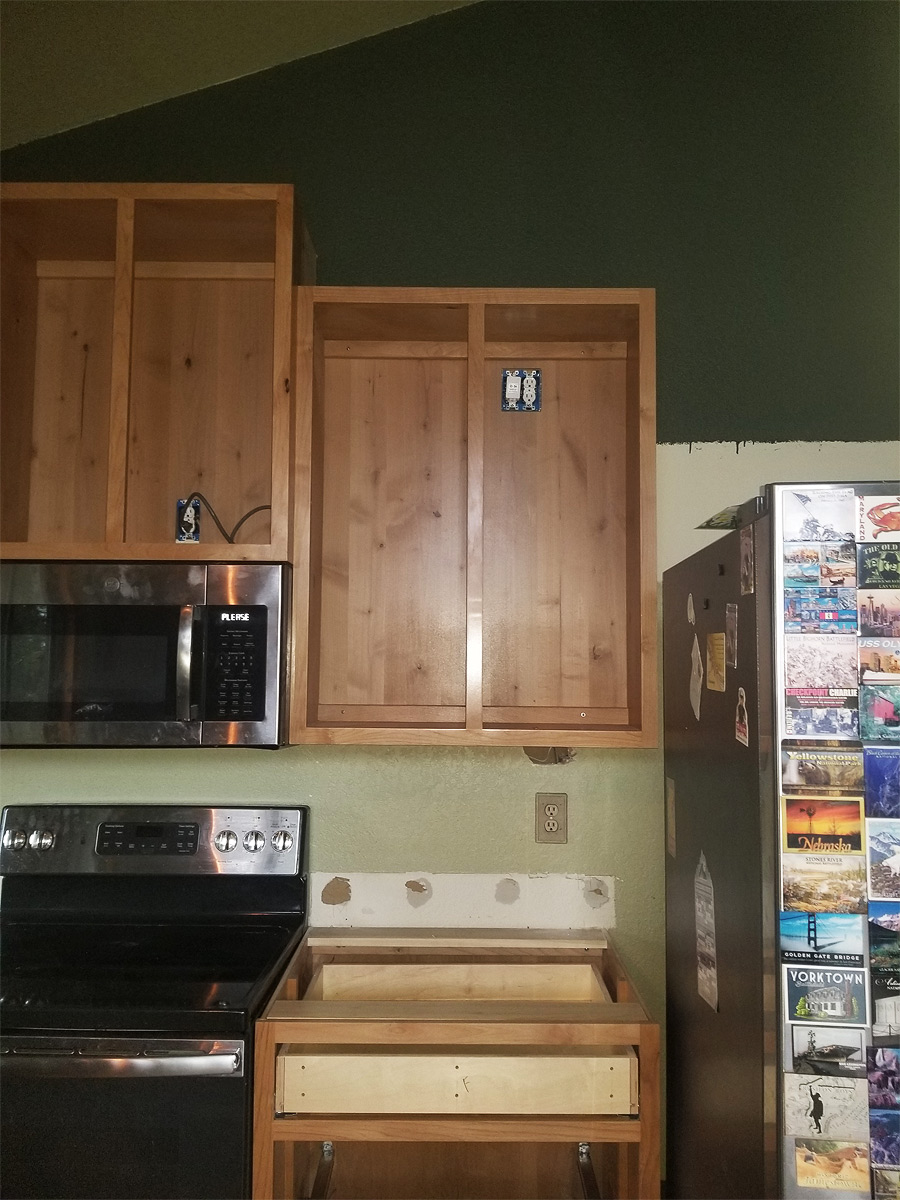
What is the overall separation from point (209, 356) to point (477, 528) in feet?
2.76

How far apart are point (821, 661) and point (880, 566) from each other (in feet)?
0.47

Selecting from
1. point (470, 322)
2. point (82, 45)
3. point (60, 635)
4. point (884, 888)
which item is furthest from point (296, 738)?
point (82, 45)

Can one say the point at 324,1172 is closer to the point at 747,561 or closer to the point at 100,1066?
the point at 100,1066

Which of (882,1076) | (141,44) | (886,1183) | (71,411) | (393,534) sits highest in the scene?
(141,44)

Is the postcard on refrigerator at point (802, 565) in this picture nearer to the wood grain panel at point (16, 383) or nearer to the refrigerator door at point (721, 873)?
the refrigerator door at point (721, 873)

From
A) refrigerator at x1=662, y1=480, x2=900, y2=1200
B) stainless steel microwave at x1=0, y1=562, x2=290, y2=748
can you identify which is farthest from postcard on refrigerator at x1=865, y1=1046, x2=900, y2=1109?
stainless steel microwave at x1=0, y1=562, x2=290, y2=748

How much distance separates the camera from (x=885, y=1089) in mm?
1047

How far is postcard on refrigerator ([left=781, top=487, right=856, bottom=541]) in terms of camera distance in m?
1.09

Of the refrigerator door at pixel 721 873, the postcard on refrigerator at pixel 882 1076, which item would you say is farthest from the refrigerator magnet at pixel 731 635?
the postcard on refrigerator at pixel 882 1076

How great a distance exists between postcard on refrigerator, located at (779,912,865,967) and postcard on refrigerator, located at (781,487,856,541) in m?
0.48

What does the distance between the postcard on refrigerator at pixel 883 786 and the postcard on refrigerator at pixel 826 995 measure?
0.20m

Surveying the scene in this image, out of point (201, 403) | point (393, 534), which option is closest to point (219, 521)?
point (201, 403)

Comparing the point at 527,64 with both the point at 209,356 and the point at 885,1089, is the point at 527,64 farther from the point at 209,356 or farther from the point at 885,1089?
the point at 885,1089

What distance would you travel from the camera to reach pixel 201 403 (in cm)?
209
